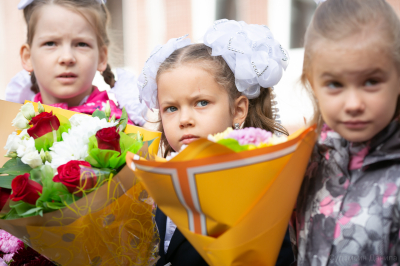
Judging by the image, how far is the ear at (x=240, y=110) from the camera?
5.94 feet

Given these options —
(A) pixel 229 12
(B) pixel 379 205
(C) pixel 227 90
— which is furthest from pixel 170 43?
(A) pixel 229 12

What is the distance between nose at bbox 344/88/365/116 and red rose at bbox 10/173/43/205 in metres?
0.97

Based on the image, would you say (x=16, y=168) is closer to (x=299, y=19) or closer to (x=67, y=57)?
(x=67, y=57)

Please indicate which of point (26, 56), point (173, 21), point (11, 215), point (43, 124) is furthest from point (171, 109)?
point (173, 21)

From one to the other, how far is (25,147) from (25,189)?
21 cm

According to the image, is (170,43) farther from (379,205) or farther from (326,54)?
(379,205)

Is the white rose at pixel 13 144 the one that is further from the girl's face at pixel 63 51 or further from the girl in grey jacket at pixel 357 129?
the girl in grey jacket at pixel 357 129

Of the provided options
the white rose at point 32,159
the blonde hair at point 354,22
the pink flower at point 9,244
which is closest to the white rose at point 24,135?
the white rose at point 32,159

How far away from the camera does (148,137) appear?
1.57 m

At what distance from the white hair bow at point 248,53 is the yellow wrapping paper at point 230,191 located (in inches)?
24.3

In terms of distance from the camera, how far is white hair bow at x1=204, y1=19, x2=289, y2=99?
173 cm

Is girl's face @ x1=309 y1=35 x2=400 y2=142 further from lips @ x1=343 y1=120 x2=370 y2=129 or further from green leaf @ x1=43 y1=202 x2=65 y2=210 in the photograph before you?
green leaf @ x1=43 y1=202 x2=65 y2=210

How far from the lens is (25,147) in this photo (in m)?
1.50

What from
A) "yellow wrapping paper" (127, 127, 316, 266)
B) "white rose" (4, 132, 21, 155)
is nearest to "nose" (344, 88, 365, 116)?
"yellow wrapping paper" (127, 127, 316, 266)
